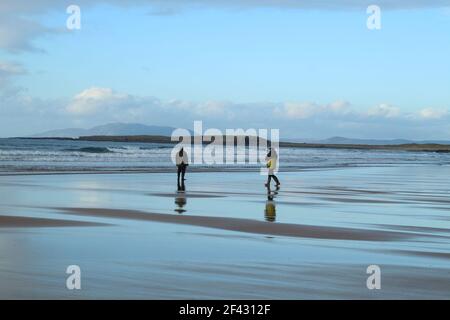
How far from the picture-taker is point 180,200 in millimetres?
23500

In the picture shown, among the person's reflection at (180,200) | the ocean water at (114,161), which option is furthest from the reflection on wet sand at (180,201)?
the ocean water at (114,161)

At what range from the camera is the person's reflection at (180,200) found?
20.3 meters

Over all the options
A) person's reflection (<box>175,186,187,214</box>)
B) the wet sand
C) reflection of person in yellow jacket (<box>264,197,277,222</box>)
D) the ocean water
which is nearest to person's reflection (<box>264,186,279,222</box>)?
reflection of person in yellow jacket (<box>264,197,277,222</box>)

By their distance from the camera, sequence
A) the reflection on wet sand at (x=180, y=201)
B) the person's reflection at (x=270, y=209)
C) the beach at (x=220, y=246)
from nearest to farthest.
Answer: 1. the beach at (x=220, y=246)
2. the person's reflection at (x=270, y=209)
3. the reflection on wet sand at (x=180, y=201)

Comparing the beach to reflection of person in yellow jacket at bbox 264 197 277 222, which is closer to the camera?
the beach

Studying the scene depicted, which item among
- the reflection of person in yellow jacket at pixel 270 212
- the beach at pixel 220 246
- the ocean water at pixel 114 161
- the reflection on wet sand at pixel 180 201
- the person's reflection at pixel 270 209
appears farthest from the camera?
A: the ocean water at pixel 114 161

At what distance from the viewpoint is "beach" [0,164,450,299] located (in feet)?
30.9

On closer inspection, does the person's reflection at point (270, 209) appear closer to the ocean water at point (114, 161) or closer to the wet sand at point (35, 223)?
the wet sand at point (35, 223)

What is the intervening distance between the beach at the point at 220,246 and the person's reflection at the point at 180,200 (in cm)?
7

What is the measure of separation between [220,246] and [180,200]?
10.4 metres

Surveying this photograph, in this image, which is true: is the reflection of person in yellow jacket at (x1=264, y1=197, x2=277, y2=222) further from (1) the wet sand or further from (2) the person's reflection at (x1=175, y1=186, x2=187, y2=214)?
(1) the wet sand

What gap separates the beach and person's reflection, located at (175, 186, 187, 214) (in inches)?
2.7

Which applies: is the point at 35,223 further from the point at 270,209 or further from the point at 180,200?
the point at 180,200
